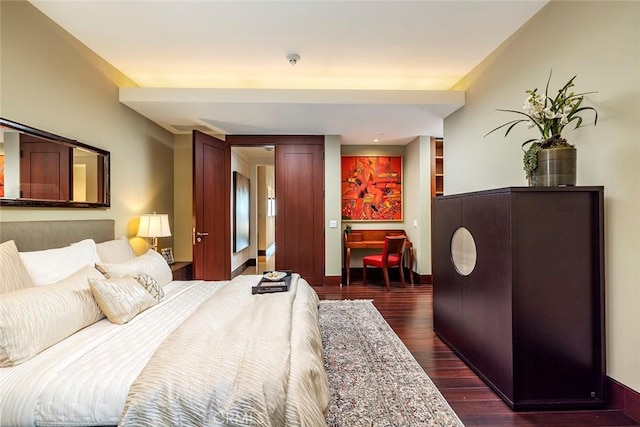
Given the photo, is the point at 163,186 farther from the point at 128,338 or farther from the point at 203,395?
the point at 203,395

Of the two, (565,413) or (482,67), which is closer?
(565,413)

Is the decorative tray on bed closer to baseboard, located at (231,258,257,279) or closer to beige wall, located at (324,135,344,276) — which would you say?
beige wall, located at (324,135,344,276)

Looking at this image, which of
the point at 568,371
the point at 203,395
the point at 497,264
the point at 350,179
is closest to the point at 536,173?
the point at 497,264

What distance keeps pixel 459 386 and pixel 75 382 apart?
7.45 feet

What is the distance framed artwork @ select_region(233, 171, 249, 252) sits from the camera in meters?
5.49

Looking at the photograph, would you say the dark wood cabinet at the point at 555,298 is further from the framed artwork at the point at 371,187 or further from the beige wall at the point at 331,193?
the framed artwork at the point at 371,187

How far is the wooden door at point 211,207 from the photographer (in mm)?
3859

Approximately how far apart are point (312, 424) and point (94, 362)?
1059 mm

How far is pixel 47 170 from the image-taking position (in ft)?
7.48

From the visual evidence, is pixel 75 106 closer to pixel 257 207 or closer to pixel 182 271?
pixel 182 271

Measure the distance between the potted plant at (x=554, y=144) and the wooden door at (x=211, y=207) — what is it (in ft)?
11.7

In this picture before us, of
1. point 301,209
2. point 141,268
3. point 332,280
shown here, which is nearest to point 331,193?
point 301,209

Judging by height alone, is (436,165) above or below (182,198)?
above

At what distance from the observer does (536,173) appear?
6.25 ft
